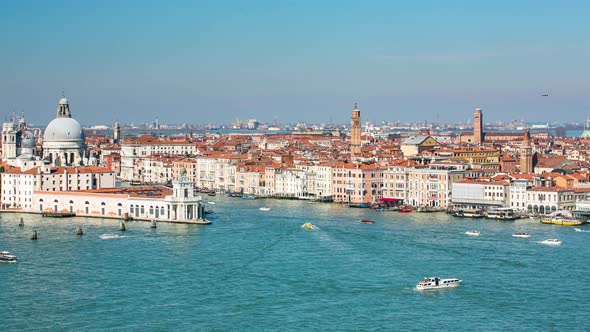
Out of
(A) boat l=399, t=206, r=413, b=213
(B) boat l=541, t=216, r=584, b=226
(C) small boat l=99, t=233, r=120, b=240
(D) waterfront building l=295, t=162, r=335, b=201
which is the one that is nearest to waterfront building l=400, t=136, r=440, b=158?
(D) waterfront building l=295, t=162, r=335, b=201

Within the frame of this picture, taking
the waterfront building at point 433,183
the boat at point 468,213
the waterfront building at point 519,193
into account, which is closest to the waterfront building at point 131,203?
the boat at point 468,213

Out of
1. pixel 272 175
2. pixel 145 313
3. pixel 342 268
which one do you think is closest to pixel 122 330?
pixel 145 313

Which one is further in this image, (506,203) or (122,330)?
(506,203)

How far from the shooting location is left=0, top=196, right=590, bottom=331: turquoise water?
11.5 m

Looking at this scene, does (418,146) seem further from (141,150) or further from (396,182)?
(141,150)

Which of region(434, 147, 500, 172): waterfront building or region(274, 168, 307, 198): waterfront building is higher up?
region(434, 147, 500, 172): waterfront building

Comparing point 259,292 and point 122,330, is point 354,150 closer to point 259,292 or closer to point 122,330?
point 259,292

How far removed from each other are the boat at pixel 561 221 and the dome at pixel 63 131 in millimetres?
13402

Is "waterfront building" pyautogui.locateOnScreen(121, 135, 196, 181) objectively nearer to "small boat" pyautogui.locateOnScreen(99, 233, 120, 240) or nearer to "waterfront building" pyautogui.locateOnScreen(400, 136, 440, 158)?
"waterfront building" pyautogui.locateOnScreen(400, 136, 440, 158)

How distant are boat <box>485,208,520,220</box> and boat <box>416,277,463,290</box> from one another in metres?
8.51

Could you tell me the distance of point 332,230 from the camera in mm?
19078

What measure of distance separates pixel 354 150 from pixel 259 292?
21119mm

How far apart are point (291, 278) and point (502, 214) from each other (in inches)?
357

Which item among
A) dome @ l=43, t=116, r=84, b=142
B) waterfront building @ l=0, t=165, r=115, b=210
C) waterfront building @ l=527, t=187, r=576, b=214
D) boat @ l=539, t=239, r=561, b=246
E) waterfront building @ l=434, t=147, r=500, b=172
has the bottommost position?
boat @ l=539, t=239, r=561, b=246
